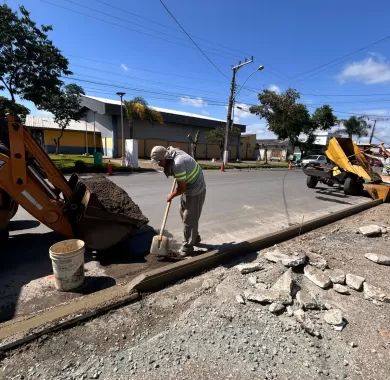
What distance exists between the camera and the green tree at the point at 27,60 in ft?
49.8

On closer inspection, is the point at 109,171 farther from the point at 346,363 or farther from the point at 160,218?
the point at 346,363

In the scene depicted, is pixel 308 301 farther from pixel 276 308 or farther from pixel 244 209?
pixel 244 209

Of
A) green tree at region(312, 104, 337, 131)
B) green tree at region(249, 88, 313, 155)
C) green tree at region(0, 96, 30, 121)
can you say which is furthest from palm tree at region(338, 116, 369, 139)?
green tree at region(0, 96, 30, 121)

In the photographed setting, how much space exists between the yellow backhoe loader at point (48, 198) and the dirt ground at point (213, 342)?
1.25 metres

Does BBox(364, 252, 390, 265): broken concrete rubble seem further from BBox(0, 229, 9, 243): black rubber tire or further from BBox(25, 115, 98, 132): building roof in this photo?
BBox(25, 115, 98, 132): building roof

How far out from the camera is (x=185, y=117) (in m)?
37.5

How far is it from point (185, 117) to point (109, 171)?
73.3 feet

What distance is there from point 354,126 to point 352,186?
55468mm

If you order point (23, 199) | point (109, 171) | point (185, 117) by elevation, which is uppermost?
point (185, 117)

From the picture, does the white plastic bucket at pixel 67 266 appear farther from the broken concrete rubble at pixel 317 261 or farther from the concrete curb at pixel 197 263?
the broken concrete rubble at pixel 317 261

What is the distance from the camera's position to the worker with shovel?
4.29m

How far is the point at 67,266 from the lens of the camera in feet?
11.4

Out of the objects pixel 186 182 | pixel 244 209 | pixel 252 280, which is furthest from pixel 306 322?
pixel 244 209

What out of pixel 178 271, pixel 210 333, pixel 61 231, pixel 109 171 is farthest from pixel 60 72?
pixel 210 333
